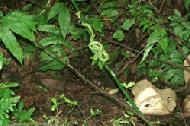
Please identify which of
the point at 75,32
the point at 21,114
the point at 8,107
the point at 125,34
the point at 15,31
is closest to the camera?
the point at 8,107

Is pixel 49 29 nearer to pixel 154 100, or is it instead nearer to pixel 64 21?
pixel 64 21

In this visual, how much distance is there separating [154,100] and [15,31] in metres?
1.26

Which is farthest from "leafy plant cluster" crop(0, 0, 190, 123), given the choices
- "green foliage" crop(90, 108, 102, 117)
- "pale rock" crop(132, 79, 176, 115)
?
"green foliage" crop(90, 108, 102, 117)

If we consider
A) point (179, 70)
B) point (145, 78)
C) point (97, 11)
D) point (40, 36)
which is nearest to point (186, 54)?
point (179, 70)

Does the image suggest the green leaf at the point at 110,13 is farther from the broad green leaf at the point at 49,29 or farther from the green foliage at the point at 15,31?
the green foliage at the point at 15,31

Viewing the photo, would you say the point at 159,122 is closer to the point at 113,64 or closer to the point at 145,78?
the point at 145,78

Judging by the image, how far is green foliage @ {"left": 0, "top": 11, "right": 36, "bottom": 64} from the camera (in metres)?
2.83

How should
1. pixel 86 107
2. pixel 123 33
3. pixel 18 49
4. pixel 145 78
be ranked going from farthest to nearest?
pixel 123 33
pixel 145 78
pixel 86 107
pixel 18 49

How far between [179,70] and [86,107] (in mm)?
890

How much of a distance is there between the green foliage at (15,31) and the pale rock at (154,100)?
3.44ft

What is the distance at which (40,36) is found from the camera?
4008 mm

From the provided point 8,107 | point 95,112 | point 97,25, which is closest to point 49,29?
point 97,25

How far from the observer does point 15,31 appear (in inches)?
112

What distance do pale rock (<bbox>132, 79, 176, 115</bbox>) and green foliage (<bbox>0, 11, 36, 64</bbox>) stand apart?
1.05 m
